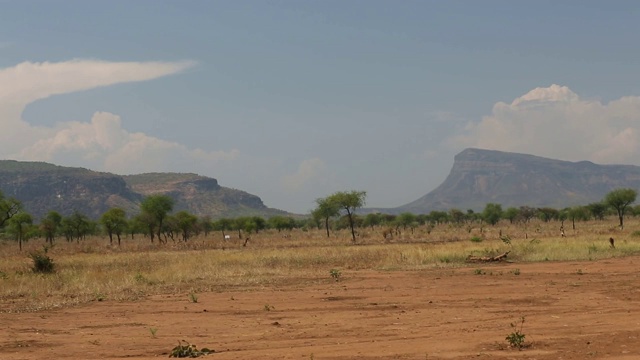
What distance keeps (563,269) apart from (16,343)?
22767 mm

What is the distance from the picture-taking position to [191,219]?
8531 centimetres

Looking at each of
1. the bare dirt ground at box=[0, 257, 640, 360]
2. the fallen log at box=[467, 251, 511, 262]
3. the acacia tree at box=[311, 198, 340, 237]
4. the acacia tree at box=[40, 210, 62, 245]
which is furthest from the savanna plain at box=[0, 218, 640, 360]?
the acacia tree at box=[40, 210, 62, 245]

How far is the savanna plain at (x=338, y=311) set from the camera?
41.2ft

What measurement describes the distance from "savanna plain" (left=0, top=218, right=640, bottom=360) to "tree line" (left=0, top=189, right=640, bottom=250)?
102ft

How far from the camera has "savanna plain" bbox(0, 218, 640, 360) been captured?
12562 mm

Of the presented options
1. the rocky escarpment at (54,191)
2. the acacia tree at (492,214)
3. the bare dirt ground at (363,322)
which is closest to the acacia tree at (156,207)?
the acacia tree at (492,214)

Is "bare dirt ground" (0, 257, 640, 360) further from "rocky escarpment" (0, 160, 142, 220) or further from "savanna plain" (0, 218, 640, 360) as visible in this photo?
"rocky escarpment" (0, 160, 142, 220)

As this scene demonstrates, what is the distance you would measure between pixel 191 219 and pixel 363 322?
234 ft

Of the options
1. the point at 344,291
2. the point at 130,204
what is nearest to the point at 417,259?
the point at 344,291

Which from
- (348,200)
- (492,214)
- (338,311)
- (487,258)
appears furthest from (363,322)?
(492,214)

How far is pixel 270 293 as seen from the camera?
910 inches

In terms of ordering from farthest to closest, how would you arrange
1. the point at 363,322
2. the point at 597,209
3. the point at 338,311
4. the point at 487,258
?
the point at 597,209, the point at 487,258, the point at 338,311, the point at 363,322

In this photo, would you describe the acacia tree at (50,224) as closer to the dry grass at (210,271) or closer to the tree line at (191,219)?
the tree line at (191,219)

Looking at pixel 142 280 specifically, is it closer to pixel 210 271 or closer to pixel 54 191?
pixel 210 271
